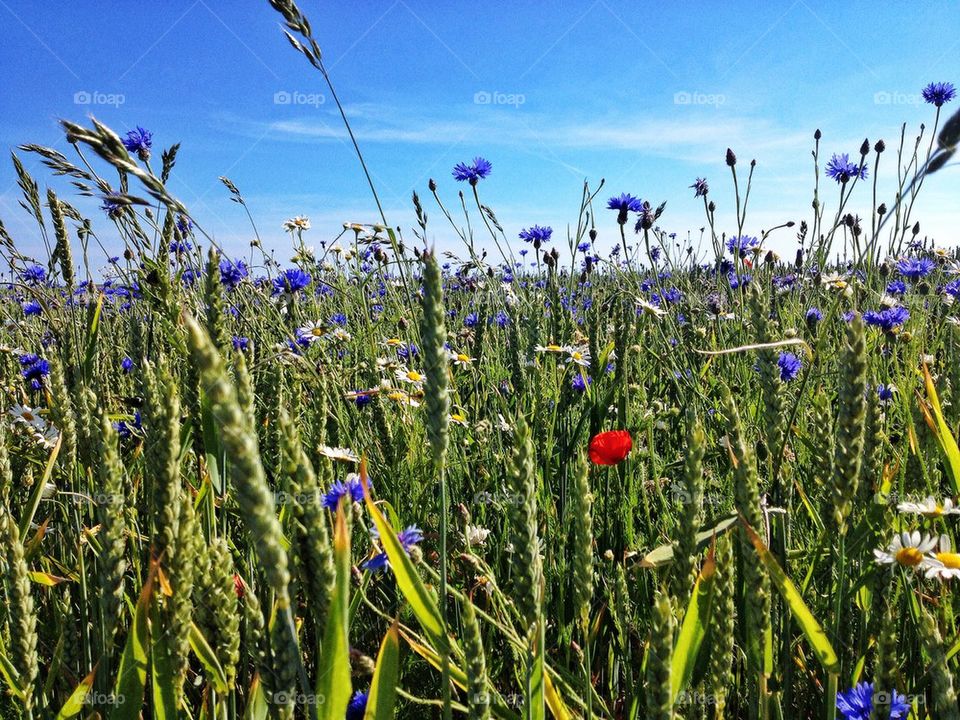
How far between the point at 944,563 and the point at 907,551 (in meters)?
0.14

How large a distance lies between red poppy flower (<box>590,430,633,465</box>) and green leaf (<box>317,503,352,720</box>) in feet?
3.65

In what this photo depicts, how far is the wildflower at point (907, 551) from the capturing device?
3.74ft

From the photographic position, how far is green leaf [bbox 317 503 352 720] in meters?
0.70

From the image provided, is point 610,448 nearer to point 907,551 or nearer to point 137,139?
point 907,551

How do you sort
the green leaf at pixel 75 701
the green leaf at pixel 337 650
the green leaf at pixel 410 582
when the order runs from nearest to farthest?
1. the green leaf at pixel 337 650
2. the green leaf at pixel 410 582
3. the green leaf at pixel 75 701

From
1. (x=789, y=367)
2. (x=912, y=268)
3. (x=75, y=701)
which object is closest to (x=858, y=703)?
(x=75, y=701)

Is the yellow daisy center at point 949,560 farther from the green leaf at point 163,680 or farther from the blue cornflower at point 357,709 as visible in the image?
the green leaf at point 163,680

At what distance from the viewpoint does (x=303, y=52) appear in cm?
173

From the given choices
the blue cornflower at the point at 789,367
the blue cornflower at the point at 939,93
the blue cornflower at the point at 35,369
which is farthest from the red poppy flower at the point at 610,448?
the blue cornflower at the point at 939,93

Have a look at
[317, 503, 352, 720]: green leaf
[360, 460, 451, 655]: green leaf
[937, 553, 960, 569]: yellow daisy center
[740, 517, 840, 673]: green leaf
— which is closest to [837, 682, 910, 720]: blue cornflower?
[740, 517, 840, 673]: green leaf

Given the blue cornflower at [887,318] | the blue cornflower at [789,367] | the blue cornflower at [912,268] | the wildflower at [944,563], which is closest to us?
the wildflower at [944,563]

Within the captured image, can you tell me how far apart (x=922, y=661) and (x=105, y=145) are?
1936 millimetres

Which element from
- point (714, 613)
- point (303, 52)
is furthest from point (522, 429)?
point (303, 52)

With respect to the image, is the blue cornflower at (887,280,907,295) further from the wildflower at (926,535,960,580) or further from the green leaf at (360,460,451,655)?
the green leaf at (360,460,451,655)
